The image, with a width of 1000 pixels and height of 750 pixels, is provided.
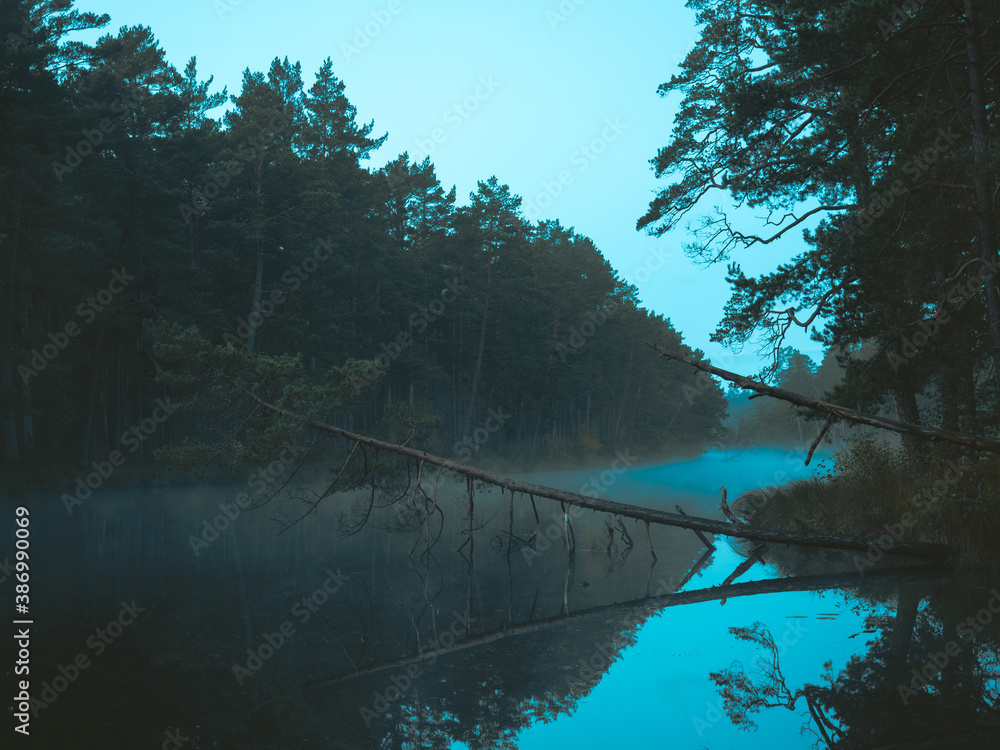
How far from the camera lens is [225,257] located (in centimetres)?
2967

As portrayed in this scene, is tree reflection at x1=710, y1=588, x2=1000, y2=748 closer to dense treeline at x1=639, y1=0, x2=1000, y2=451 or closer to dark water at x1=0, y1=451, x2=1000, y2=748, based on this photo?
dark water at x1=0, y1=451, x2=1000, y2=748

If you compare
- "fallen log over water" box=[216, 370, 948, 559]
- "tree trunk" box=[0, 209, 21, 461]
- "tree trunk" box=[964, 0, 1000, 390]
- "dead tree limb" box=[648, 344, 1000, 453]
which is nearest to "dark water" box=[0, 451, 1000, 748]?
"fallen log over water" box=[216, 370, 948, 559]

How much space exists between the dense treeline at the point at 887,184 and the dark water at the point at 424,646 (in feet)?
15.9

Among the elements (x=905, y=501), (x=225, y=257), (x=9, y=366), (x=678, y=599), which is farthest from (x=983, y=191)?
(x=9, y=366)

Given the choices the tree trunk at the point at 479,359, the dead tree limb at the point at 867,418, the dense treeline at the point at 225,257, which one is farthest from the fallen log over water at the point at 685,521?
the tree trunk at the point at 479,359

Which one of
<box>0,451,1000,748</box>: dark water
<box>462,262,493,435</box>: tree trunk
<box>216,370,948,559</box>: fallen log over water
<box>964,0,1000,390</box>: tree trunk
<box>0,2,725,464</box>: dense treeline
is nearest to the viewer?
<box>0,451,1000,748</box>: dark water

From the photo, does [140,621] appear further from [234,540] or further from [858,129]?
[858,129]

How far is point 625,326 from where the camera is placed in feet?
210

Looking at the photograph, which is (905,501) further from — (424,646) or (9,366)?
(9,366)

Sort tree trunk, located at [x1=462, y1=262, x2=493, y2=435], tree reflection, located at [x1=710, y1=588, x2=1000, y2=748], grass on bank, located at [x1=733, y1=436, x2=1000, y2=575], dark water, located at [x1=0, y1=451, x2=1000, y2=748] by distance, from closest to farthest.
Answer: tree reflection, located at [x1=710, y1=588, x2=1000, y2=748] → dark water, located at [x1=0, y1=451, x2=1000, y2=748] → grass on bank, located at [x1=733, y1=436, x2=1000, y2=575] → tree trunk, located at [x1=462, y1=262, x2=493, y2=435]

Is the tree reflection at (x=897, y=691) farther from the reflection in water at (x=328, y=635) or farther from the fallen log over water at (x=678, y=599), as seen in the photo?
the fallen log over water at (x=678, y=599)

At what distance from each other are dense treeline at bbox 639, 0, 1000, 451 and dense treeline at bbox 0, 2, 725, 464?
9.60m

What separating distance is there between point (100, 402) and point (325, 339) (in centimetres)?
1054

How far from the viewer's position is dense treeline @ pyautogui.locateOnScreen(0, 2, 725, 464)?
24.8m
